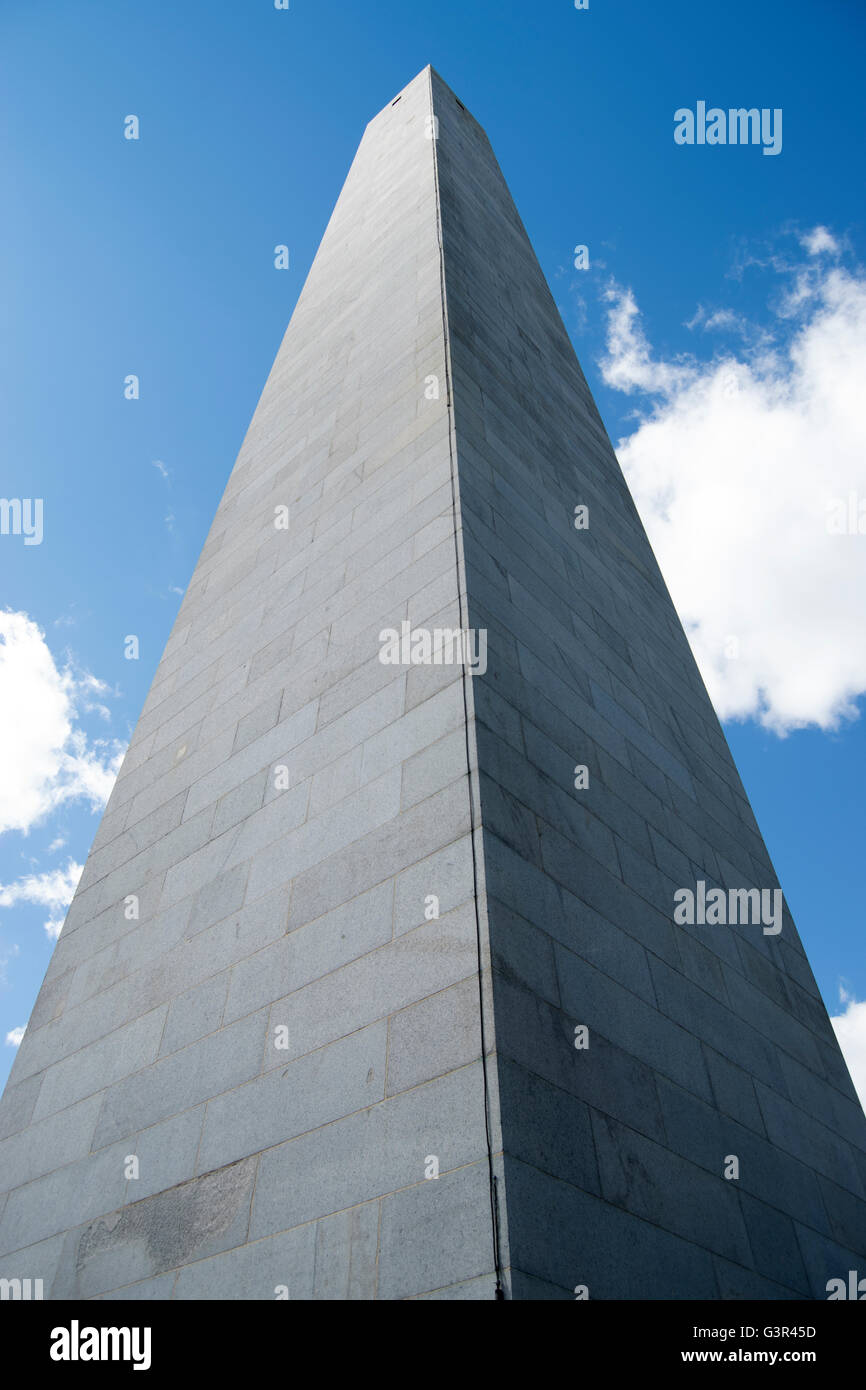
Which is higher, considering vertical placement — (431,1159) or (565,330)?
(565,330)

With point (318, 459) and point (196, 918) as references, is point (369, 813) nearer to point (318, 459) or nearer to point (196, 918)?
point (196, 918)

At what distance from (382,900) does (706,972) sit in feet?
8.78

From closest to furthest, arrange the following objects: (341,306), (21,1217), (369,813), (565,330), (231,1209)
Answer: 1. (231,1209)
2. (369,813)
3. (21,1217)
4. (341,306)
5. (565,330)

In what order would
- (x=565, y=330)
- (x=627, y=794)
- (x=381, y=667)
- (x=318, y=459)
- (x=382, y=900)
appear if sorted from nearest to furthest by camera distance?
(x=382, y=900) → (x=381, y=667) → (x=627, y=794) → (x=318, y=459) → (x=565, y=330)

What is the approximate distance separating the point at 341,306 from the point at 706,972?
34.9 ft

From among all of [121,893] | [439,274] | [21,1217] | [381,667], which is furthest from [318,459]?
[21,1217]

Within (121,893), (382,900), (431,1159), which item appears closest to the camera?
(431,1159)

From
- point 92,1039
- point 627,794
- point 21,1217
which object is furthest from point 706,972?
point 21,1217

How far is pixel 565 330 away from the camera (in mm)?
15445

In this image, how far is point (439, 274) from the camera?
10.1 metres

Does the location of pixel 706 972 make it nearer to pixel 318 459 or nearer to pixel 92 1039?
pixel 92 1039

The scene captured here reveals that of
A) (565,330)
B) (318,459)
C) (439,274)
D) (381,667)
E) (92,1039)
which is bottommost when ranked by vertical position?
(92,1039)

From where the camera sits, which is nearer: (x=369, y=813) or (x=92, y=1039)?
(x=369, y=813)

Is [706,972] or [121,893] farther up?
[121,893]
